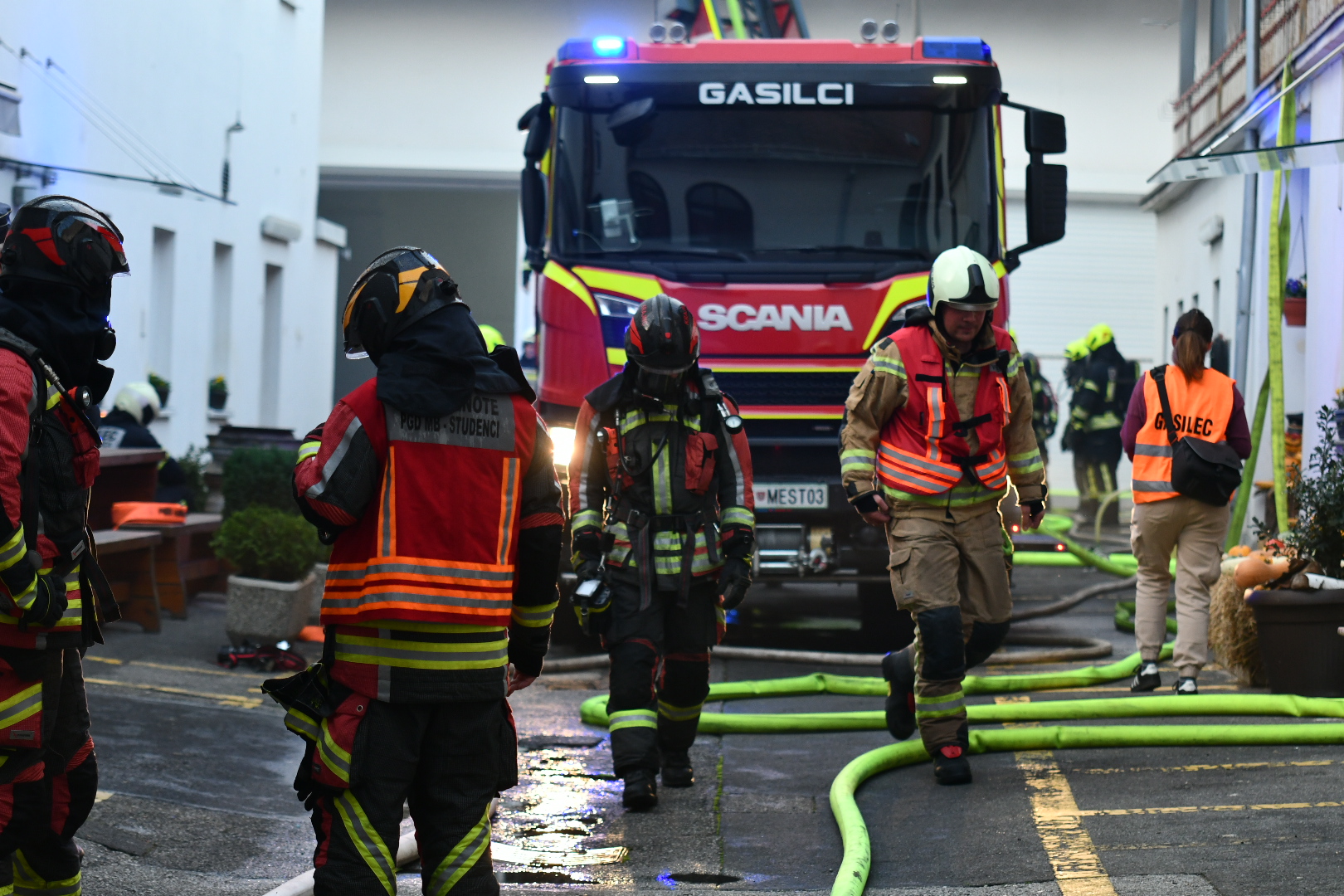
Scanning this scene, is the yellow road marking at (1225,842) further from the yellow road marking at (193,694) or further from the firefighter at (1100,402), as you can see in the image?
the firefighter at (1100,402)

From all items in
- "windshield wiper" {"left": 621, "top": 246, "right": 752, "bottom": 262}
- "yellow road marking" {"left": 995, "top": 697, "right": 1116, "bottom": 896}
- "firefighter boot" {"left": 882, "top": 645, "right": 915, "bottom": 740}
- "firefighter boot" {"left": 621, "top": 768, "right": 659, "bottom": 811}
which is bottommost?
"firefighter boot" {"left": 621, "top": 768, "right": 659, "bottom": 811}

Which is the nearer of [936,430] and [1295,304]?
[936,430]

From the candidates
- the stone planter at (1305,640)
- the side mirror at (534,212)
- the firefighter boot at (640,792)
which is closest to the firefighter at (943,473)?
the firefighter boot at (640,792)

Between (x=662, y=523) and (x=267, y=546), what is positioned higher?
(x=662, y=523)

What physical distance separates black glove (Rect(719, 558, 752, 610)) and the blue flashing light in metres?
4.29

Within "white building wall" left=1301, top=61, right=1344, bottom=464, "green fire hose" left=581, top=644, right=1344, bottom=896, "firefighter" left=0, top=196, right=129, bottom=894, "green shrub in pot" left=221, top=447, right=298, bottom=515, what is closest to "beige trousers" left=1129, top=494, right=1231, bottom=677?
"green fire hose" left=581, top=644, right=1344, bottom=896

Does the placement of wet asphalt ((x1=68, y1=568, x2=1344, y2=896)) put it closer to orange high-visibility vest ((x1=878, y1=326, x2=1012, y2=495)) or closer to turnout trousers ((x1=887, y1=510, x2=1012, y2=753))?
turnout trousers ((x1=887, y1=510, x2=1012, y2=753))

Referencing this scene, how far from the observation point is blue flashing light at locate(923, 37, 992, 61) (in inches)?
367

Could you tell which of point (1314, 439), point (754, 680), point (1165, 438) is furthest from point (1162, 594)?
point (1314, 439)

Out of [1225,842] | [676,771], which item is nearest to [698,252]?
[676,771]

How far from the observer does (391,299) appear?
3.68 meters

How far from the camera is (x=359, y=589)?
3607mm

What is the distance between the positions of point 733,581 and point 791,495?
303 cm

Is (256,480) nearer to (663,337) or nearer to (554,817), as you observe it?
(663,337)
